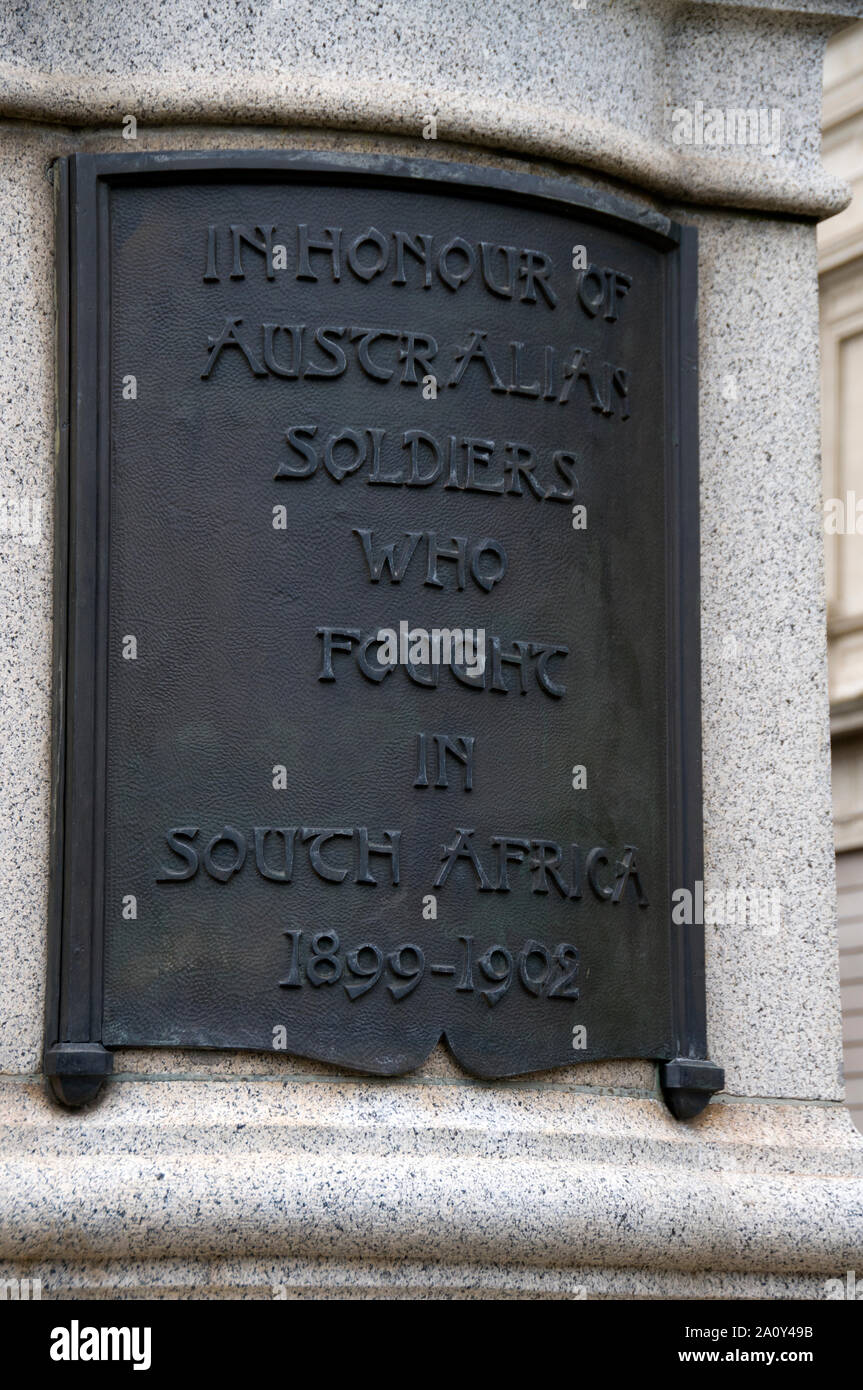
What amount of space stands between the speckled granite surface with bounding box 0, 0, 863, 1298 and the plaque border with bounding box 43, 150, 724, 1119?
86 millimetres

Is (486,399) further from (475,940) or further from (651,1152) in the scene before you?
(651,1152)

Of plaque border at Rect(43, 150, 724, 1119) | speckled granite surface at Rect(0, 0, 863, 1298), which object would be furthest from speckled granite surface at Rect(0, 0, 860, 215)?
plaque border at Rect(43, 150, 724, 1119)

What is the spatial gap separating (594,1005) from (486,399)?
5.12ft

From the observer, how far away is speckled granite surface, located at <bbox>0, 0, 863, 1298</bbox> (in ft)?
13.8

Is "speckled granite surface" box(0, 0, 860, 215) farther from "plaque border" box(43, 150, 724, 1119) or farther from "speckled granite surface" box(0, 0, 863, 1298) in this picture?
"plaque border" box(43, 150, 724, 1119)

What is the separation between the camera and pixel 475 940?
4559mm

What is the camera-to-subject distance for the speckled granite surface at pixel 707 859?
4219 mm

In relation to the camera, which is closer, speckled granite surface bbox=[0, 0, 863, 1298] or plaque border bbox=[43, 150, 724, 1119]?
speckled granite surface bbox=[0, 0, 863, 1298]

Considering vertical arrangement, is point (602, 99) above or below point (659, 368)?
above

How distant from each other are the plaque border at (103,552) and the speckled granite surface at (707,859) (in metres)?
0.09

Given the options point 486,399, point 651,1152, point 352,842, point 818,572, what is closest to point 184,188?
point 486,399
